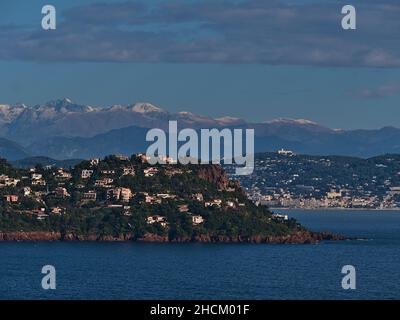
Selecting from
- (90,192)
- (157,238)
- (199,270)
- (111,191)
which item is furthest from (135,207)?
(199,270)

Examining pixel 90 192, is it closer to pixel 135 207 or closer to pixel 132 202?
pixel 132 202

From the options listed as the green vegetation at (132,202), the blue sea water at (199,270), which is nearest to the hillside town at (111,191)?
the green vegetation at (132,202)

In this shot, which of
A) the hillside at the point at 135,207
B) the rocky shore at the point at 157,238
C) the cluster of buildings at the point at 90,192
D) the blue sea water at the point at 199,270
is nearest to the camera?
the blue sea water at the point at 199,270

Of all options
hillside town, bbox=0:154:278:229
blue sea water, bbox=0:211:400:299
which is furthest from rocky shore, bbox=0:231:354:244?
blue sea water, bbox=0:211:400:299

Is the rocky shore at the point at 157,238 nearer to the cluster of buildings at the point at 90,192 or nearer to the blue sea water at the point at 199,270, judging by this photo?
the cluster of buildings at the point at 90,192

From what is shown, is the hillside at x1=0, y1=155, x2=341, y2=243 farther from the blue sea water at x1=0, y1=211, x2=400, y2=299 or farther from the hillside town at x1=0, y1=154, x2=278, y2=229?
the blue sea water at x1=0, y1=211, x2=400, y2=299

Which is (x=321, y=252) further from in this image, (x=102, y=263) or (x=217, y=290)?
(x=217, y=290)
